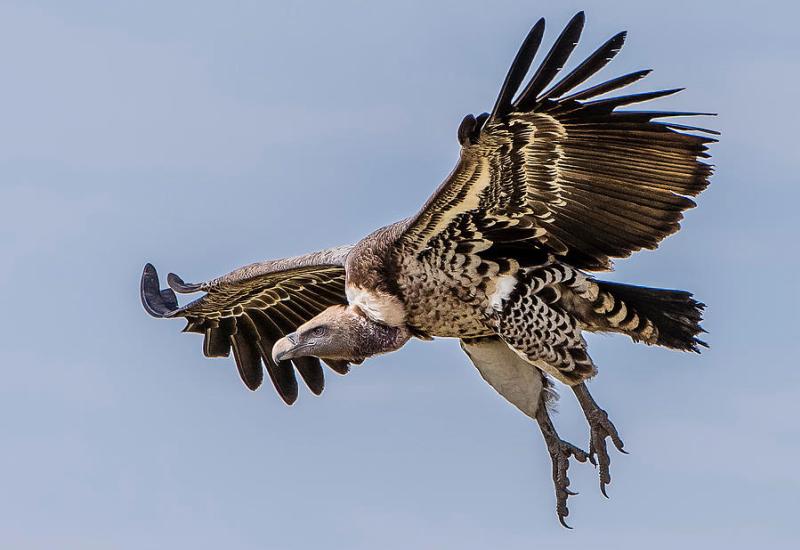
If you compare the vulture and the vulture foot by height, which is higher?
the vulture

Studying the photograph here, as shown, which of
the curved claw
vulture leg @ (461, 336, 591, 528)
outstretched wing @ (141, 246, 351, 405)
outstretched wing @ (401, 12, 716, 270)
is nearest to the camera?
outstretched wing @ (401, 12, 716, 270)

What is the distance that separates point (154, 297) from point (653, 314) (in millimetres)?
5668

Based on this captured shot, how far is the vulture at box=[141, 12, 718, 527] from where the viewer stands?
1659 centimetres

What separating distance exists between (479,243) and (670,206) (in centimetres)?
182

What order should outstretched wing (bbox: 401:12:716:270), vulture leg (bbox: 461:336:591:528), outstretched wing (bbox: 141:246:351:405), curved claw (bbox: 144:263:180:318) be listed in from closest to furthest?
1. outstretched wing (bbox: 401:12:716:270)
2. vulture leg (bbox: 461:336:591:528)
3. outstretched wing (bbox: 141:246:351:405)
4. curved claw (bbox: 144:263:180:318)

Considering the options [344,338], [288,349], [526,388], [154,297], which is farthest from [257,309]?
[526,388]

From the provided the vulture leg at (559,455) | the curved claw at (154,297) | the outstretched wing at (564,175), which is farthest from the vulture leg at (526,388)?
the curved claw at (154,297)

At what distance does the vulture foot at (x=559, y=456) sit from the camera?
758 inches

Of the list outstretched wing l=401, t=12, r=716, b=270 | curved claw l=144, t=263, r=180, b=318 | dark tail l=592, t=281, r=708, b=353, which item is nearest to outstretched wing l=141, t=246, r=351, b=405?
curved claw l=144, t=263, r=180, b=318

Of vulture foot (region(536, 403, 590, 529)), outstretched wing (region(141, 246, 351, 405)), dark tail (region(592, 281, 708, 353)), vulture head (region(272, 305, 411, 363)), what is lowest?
vulture foot (region(536, 403, 590, 529))

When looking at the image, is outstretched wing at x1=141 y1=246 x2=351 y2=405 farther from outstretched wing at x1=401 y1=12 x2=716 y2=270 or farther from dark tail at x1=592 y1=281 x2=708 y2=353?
dark tail at x1=592 y1=281 x2=708 y2=353

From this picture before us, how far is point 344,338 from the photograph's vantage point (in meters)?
18.7

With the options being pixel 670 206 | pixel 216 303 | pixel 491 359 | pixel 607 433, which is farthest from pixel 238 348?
pixel 670 206

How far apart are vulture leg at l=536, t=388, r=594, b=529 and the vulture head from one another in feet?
6.07
